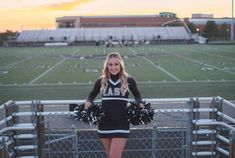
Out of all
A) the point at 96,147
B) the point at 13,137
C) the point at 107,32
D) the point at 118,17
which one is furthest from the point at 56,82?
the point at 118,17

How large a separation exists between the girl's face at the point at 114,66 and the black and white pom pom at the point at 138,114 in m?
0.36

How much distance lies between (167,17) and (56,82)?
103224 millimetres

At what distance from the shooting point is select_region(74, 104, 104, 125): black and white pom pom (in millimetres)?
4598

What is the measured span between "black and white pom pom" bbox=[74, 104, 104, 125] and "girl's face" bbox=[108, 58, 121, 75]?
1.21ft

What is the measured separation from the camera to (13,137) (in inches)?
203

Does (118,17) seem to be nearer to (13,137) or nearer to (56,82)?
(56,82)

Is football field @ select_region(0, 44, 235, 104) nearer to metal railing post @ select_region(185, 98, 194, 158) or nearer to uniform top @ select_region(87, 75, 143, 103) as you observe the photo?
metal railing post @ select_region(185, 98, 194, 158)

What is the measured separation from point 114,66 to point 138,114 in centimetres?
52

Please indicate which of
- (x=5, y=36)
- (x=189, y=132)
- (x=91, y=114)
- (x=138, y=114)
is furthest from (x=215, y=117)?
(x=5, y=36)

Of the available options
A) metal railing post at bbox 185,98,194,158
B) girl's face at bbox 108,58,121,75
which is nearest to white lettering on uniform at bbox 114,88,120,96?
girl's face at bbox 108,58,121,75

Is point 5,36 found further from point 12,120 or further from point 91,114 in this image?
point 91,114

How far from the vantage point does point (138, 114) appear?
4.62 m

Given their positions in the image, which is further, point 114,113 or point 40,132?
point 40,132

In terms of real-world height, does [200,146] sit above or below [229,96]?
above
